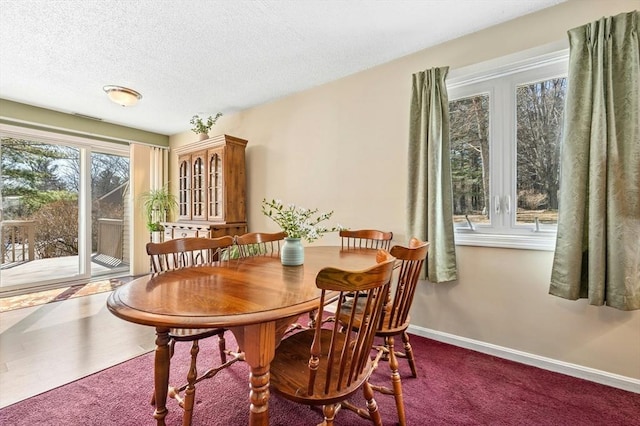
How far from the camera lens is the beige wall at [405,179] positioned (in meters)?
1.87

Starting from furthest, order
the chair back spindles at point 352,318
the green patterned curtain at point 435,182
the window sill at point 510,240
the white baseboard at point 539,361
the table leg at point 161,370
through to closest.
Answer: the green patterned curtain at point 435,182
the window sill at point 510,240
the white baseboard at point 539,361
the table leg at point 161,370
the chair back spindles at point 352,318

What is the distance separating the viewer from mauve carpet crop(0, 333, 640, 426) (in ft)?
4.89

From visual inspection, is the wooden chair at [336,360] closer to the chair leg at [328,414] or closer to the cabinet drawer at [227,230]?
the chair leg at [328,414]

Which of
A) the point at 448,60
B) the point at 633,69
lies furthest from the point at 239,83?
the point at 633,69

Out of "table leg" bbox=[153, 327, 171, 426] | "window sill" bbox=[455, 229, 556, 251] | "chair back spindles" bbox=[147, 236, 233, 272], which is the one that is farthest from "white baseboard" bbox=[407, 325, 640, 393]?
"table leg" bbox=[153, 327, 171, 426]

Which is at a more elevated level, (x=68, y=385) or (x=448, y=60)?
(x=448, y=60)

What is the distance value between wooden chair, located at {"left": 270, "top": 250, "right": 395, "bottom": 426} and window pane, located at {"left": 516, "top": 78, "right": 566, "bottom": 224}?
67.2 inches

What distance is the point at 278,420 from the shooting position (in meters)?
1.48

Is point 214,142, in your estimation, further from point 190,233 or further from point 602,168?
point 602,168

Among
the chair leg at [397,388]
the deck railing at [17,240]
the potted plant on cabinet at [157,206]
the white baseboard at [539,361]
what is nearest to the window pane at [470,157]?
the white baseboard at [539,361]

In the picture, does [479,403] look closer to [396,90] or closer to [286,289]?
[286,289]

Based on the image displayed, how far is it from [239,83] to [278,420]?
303cm

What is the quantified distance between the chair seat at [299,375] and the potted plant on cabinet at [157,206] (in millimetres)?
3966

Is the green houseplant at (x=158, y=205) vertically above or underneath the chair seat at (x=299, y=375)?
above
